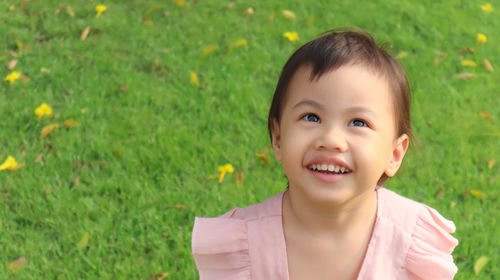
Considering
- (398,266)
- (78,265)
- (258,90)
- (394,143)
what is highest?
(394,143)

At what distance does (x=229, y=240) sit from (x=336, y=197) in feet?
1.51

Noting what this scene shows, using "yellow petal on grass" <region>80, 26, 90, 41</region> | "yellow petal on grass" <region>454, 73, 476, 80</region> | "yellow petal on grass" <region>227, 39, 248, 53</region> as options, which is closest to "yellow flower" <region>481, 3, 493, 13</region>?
"yellow petal on grass" <region>454, 73, 476, 80</region>

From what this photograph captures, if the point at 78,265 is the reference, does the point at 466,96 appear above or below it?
above

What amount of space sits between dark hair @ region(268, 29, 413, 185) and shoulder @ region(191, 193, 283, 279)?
1.15ft

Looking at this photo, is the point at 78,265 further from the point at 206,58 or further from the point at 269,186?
the point at 206,58

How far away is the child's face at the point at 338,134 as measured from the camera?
173cm

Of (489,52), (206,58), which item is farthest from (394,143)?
(489,52)

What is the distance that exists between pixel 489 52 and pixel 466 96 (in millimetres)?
653

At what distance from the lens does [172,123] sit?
11.3 ft

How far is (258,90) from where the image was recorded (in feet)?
12.2

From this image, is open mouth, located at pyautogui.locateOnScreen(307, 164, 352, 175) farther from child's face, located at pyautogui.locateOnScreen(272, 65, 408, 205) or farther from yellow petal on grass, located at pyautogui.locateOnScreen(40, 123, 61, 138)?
yellow petal on grass, located at pyautogui.locateOnScreen(40, 123, 61, 138)

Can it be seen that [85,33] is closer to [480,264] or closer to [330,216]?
[330,216]

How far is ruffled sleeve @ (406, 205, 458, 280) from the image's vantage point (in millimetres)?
1972

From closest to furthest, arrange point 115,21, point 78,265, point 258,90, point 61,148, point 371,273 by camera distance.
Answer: point 371,273, point 78,265, point 61,148, point 258,90, point 115,21
